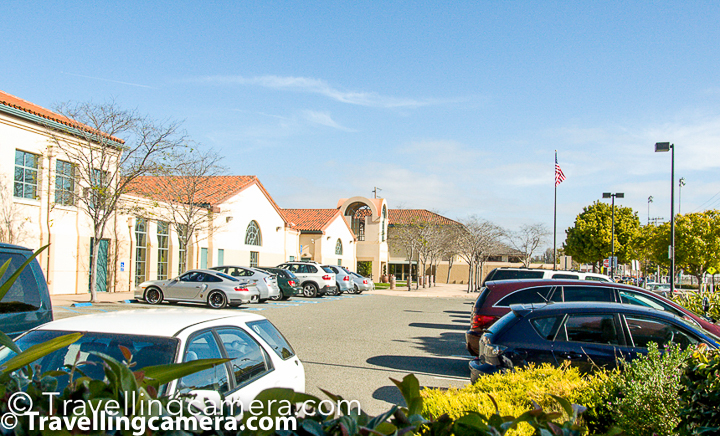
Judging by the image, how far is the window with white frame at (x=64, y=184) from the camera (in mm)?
22578

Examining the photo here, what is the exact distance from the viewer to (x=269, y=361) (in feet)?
17.1

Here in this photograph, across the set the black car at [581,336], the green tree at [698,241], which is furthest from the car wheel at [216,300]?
the green tree at [698,241]

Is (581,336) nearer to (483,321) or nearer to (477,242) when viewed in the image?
(483,321)

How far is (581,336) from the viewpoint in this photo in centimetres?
741

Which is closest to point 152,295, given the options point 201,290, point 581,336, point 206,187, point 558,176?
point 201,290

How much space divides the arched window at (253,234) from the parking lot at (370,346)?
16.0m

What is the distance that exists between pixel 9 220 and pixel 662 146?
24.6 meters

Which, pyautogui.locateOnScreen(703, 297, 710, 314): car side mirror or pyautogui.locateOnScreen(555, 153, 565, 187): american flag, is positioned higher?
pyautogui.locateOnScreen(555, 153, 565, 187): american flag

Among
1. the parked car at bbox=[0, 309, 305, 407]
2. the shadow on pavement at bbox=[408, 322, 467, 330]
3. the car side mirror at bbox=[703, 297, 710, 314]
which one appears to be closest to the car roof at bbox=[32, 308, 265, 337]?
the parked car at bbox=[0, 309, 305, 407]

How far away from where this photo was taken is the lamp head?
21719 mm

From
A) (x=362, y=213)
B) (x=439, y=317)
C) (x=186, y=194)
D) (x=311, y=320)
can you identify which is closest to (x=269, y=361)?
(x=311, y=320)

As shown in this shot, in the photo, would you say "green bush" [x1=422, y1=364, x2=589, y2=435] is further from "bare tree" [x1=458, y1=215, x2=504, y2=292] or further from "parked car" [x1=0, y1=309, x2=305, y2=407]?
"bare tree" [x1=458, y1=215, x2=504, y2=292]

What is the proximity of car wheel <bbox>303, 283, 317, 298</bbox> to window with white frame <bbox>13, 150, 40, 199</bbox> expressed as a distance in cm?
1362

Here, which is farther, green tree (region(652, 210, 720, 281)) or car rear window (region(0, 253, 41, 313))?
green tree (region(652, 210, 720, 281))
